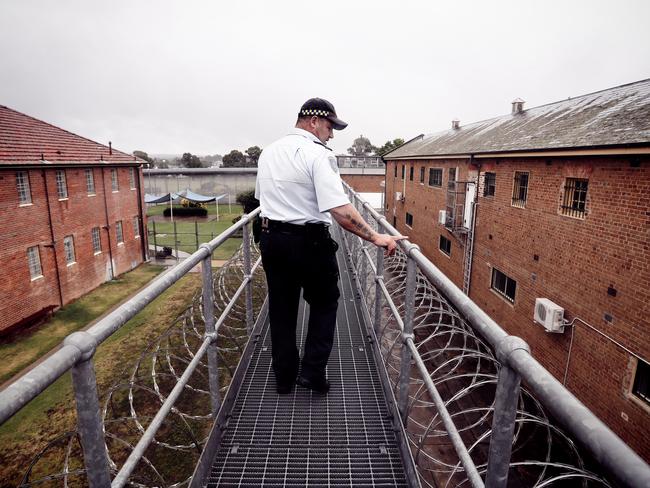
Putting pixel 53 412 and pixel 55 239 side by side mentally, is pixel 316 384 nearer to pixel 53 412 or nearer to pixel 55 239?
pixel 53 412

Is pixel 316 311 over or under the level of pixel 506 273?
over

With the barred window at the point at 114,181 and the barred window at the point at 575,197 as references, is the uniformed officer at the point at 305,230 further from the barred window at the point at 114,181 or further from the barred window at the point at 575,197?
the barred window at the point at 114,181

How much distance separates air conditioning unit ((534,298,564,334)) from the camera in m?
10.1

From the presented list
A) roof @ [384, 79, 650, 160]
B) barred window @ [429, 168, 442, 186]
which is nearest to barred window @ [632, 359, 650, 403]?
roof @ [384, 79, 650, 160]

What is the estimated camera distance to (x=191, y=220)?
137 feet

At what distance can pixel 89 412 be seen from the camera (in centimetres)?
116

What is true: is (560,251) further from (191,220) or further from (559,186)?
(191,220)

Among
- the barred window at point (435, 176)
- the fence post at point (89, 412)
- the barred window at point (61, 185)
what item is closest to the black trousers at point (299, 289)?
the fence post at point (89, 412)

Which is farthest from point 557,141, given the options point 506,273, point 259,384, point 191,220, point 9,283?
point 191,220

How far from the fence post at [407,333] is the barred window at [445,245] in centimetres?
1668

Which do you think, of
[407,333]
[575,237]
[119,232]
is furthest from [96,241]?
[407,333]

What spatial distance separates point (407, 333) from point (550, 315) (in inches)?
375

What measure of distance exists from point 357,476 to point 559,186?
34.7ft

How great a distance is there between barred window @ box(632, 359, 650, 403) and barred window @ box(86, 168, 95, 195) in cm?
2238
